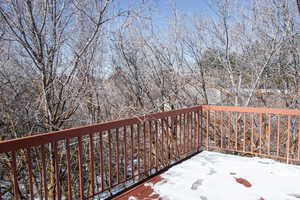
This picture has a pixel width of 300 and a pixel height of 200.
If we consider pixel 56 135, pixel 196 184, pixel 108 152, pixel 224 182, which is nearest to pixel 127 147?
pixel 108 152

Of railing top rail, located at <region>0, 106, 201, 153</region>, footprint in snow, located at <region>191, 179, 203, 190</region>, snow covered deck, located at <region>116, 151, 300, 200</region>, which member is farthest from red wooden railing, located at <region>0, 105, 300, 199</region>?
footprint in snow, located at <region>191, 179, 203, 190</region>

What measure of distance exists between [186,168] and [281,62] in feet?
13.0

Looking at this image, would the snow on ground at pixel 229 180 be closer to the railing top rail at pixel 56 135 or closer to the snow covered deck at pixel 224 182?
the snow covered deck at pixel 224 182

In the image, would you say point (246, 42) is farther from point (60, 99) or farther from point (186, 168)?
point (60, 99)

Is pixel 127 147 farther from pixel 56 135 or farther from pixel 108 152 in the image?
pixel 56 135

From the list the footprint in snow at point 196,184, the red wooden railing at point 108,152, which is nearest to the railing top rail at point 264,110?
the red wooden railing at point 108,152

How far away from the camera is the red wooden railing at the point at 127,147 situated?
221cm

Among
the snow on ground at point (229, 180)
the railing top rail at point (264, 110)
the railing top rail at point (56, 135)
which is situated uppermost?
the railing top rail at point (56, 135)

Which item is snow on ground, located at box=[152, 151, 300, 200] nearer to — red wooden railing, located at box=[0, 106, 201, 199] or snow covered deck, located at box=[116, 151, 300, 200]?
snow covered deck, located at box=[116, 151, 300, 200]

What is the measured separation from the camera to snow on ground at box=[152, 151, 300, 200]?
2.48 metres

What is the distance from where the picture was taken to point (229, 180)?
113 inches

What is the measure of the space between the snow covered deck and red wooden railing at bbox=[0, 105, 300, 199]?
282mm

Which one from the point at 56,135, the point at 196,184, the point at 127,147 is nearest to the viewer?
the point at 56,135

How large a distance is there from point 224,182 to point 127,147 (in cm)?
162
